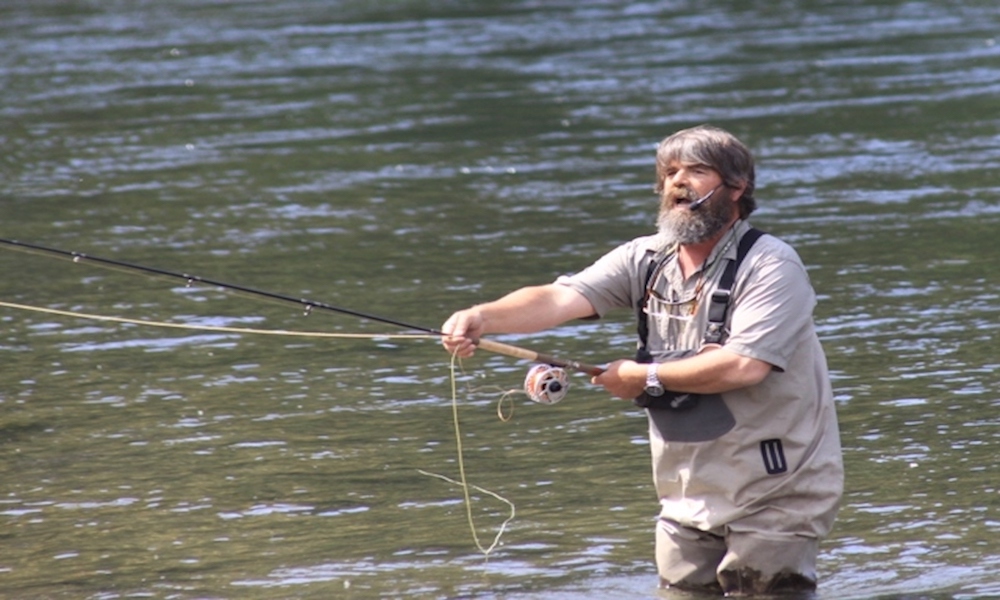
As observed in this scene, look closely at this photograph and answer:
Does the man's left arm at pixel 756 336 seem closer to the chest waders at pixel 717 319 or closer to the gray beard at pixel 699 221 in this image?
the chest waders at pixel 717 319

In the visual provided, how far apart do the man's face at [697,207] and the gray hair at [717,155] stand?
0.02 meters

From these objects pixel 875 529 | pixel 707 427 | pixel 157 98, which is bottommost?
pixel 875 529

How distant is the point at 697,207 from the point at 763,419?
0.63 m

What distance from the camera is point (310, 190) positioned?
48.4 ft

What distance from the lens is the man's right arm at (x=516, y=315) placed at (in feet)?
17.7

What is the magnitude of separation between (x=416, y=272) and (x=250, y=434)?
11.5 feet

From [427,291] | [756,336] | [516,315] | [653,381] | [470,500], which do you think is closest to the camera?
[756,336]

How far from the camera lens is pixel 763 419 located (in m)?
5.23

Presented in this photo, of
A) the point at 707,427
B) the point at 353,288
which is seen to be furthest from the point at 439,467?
→ the point at 353,288

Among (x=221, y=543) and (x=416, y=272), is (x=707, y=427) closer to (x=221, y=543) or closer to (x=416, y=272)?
(x=221, y=543)

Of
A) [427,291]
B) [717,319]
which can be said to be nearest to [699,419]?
[717,319]

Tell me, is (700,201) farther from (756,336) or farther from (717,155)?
(756,336)

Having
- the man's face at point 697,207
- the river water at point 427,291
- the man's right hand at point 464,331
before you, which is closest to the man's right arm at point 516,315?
the man's right hand at point 464,331

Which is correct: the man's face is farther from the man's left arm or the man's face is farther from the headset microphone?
the man's left arm
